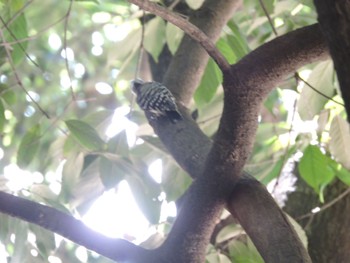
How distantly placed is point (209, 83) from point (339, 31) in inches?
37.7

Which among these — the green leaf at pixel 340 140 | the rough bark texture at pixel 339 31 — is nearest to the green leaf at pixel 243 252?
the green leaf at pixel 340 140

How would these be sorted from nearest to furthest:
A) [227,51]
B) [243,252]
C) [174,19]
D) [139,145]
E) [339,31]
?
[339,31], [174,19], [243,252], [227,51], [139,145]

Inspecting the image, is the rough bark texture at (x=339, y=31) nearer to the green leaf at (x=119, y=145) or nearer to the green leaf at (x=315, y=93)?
the green leaf at (x=315, y=93)

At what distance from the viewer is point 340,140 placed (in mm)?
1438

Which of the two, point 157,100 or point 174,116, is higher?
point 157,100

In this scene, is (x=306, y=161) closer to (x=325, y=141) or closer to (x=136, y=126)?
(x=325, y=141)

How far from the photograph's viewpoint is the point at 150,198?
4.65ft

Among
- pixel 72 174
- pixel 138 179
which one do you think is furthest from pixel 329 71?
pixel 72 174

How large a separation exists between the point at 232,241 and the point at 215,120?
459 millimetres

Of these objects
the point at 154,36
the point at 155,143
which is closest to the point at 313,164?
the point at 155,143

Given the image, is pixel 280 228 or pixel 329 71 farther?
pixel 329 71

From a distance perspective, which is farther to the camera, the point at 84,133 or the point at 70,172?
the point at 70,172

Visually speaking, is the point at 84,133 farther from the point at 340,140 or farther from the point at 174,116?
the point at 340,140

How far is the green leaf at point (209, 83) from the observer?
1583 millimetres
